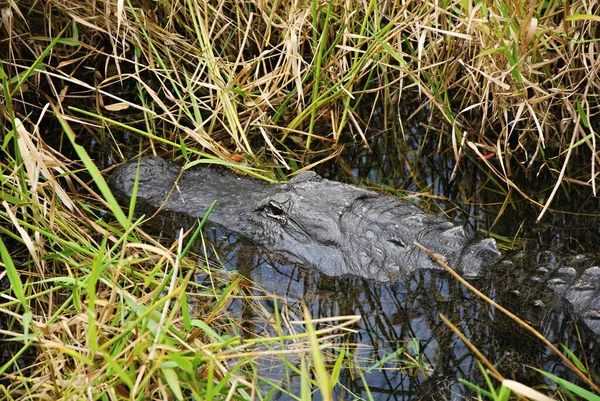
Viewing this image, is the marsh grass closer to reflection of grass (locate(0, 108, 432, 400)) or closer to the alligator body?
reflection of grass (locate(0, 108, 432, 400))

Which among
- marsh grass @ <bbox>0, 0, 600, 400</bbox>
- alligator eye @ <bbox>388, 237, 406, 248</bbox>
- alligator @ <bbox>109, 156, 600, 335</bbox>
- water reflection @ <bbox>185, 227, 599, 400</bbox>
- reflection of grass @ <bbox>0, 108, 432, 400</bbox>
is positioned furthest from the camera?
marsh grass @ <bbox>0, 0, 600, 400</bbox>

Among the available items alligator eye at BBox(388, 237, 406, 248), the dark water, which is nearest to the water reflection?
the dark water

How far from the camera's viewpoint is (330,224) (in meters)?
3.51

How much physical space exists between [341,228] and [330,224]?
0.19 feet

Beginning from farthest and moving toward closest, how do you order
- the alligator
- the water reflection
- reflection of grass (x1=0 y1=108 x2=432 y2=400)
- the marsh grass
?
the marsh grass < the alligator < the water reflection < reflection of grass (x1=0 y1=108 x2=432 y2=400)

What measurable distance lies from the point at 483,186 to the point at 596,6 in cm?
114

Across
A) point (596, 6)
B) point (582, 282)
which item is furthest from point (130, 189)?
point (596, 6)

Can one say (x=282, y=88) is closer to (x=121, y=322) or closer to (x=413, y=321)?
(x=413, y=321)

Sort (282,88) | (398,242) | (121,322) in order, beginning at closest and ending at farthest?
(121,322), (398,242), (282,88)

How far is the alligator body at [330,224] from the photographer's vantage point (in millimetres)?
3432

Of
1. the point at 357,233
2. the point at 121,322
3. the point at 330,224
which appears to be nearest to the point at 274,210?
the point at 330,224

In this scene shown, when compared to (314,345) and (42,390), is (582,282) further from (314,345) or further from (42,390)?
(42,390)

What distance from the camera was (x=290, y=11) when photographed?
4.27 metres

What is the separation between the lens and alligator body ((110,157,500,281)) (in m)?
3.43
